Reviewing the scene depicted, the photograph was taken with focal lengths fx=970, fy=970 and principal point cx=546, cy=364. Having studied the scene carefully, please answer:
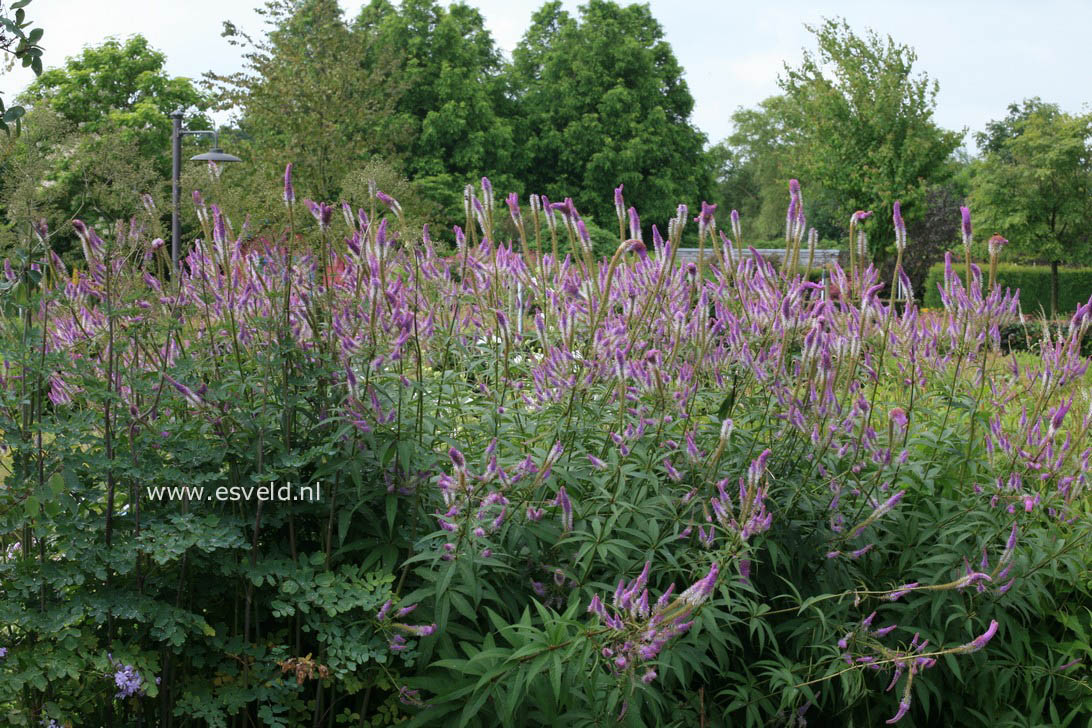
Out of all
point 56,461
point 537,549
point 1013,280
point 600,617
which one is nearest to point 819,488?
point 537,549

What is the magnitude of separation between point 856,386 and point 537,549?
Result: 1.94 m

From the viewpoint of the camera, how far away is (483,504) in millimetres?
2779

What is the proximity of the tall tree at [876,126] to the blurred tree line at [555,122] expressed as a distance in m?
0.05

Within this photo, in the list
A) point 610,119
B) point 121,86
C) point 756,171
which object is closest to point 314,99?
point 610,119

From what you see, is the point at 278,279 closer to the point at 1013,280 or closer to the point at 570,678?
the point at 570,678

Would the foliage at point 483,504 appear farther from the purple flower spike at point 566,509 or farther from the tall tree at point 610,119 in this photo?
the tall tree at point 610,119

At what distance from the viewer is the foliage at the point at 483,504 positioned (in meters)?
2.90

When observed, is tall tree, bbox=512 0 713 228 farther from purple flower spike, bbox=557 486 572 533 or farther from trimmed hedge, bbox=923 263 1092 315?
purple flower spike, bbox=557 486 572 533

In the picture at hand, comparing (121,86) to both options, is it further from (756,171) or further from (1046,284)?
(756,171)

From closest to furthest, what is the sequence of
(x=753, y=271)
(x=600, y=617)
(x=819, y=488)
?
(x=600, y=617) → (x=819, y=488) → (x=753, y=271)

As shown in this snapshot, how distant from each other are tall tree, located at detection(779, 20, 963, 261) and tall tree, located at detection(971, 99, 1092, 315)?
442cm

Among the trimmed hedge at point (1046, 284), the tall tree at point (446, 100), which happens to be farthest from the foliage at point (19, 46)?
the trimmed hedge at point (1046, 284)

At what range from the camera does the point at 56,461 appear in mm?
3121

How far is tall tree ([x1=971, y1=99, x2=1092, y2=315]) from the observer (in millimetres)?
28875
